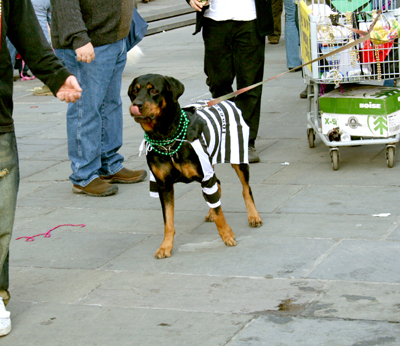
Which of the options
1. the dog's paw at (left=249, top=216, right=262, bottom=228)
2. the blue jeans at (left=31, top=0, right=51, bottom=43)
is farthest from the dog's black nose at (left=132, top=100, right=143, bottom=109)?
the blue jeans at (left=31, top=0, right=51, bottom=43)

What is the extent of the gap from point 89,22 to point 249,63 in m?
1.53

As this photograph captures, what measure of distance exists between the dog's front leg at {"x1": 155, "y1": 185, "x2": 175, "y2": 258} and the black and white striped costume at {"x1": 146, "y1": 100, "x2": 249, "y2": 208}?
0.42 ft

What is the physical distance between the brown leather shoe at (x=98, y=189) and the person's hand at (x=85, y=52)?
3.54 ft

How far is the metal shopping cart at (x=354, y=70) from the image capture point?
562cm

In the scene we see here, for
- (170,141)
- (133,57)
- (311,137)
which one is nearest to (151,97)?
(170,141)

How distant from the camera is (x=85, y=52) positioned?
5270mm

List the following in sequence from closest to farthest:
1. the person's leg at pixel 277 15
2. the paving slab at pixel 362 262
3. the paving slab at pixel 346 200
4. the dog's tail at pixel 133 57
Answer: the paving slab at pixel 362 262, the paving slab at pixel 346 200, the dog's tail at pixel 133 57, the person's leg at pixel 277 15

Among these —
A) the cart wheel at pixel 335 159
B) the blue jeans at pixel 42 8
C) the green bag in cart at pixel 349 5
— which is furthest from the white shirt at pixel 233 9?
the blue jeans at pixel 42 8

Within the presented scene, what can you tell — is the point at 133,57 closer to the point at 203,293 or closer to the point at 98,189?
the point at 98,189

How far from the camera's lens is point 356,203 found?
498cm

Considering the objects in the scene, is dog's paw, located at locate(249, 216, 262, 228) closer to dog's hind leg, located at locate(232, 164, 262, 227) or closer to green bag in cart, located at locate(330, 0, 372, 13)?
dog's hind leg, located at locate(232, 164, 262, 227)

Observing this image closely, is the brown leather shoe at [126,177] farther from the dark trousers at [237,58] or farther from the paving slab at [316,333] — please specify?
the paving slab at [316,333]

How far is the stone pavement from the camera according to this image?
3.23 m

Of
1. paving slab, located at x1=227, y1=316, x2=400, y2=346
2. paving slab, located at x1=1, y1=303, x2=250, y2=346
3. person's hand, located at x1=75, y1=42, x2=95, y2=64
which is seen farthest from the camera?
person's hand, located at x1=75, y1=42, x2=95, y2=64
